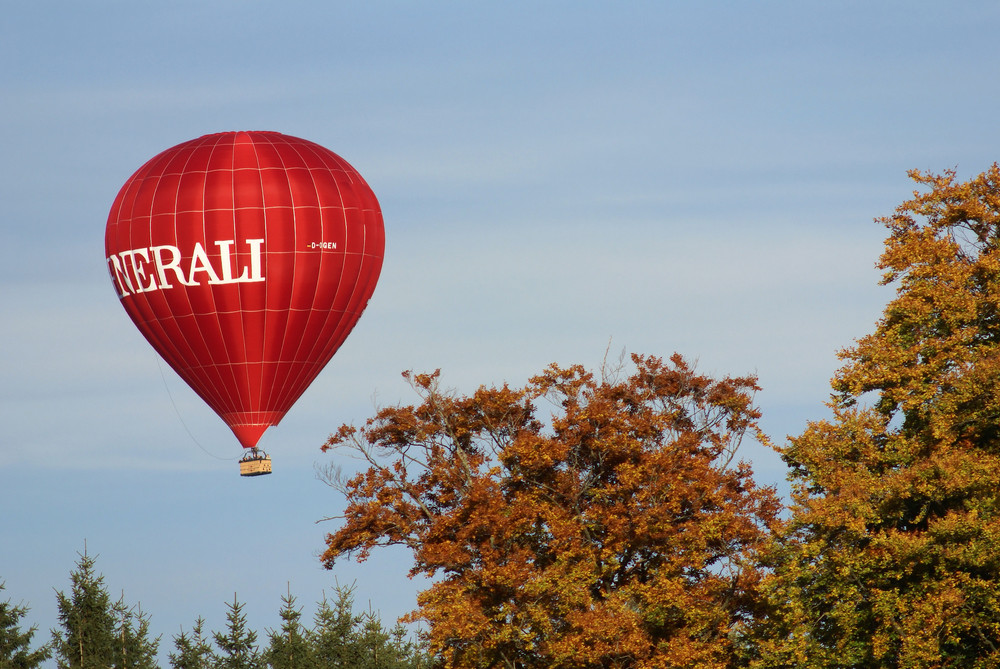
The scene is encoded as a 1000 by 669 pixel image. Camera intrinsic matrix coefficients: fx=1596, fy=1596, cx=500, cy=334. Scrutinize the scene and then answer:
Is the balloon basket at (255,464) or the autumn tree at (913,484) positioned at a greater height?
the balloon basket at (255,464)

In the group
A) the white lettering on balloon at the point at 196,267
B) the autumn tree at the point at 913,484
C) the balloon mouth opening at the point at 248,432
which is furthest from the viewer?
the balloon mouth opening at the point at 248,432

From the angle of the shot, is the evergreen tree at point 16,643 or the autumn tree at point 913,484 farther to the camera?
the evergreen tree at point 16,643

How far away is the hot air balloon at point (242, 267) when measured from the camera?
4891 cm

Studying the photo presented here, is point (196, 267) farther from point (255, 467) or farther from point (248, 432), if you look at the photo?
point (255, 467)

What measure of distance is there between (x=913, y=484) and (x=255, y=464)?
73.0 feet

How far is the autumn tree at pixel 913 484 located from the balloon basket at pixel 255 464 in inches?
686

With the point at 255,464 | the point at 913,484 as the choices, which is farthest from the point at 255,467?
the point at 913,484

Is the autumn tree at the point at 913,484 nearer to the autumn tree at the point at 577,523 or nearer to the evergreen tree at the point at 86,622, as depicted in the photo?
the autumn tree at the point at 577,523

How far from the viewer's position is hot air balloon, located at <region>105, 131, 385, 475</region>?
48906 mm

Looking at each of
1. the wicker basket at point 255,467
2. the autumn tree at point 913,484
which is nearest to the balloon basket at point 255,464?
the wicker basket at point 255,467

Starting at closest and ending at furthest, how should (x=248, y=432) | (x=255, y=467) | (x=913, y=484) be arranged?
1. (x=913, y=484)
2. (x=255, y=467)
3. (x=248, y=432)

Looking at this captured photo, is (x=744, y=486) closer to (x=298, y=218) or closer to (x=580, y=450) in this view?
(x=580, y=450)

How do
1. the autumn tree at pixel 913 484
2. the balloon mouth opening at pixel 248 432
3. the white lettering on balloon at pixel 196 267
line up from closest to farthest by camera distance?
the autumn tree at pixel 913 484 < the white lettering on balloon at pixel 196 267 < the balloon mouth opening at pixel 248 432

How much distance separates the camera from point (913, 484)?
112 ft
